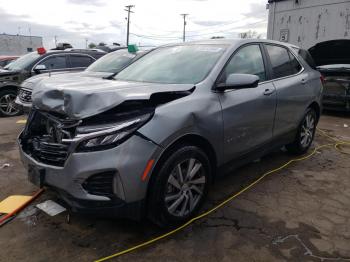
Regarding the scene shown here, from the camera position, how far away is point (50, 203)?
356cm

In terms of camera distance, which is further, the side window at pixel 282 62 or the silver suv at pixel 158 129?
the side window at pixel 282 62

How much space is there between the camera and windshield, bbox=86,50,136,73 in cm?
748

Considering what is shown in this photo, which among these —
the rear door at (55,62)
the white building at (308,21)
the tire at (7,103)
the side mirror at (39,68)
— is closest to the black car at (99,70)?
the side mirror at (39,68)

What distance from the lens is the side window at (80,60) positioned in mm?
9117

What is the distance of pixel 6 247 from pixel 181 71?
7.39ft

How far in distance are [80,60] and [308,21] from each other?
940cm

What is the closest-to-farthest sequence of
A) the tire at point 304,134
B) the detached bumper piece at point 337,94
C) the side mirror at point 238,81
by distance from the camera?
the side mirror at point 238,81
the tire at point 304,134
the detached bumper piece at point 337,94

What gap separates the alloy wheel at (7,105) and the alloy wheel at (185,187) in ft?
23.1

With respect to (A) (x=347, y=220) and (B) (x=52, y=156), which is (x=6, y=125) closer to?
(B) (x=52, y=156)

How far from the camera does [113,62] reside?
7.70 meters

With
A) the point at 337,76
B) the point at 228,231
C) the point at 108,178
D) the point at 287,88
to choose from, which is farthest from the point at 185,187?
the point at 337,76

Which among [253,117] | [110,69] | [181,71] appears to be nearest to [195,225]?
[253,117]

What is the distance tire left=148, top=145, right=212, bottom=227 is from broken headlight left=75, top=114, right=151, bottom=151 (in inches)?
16.8

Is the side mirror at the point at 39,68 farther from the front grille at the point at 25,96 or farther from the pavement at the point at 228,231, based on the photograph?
the pavement at the point at 228,231
